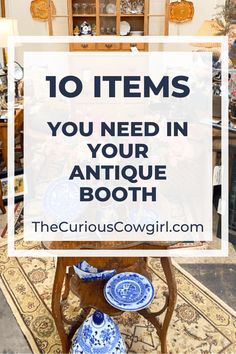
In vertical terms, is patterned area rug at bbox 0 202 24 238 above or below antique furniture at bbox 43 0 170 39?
below

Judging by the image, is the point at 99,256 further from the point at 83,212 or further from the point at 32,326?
the point at 32,326

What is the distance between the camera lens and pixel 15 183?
9.81ft

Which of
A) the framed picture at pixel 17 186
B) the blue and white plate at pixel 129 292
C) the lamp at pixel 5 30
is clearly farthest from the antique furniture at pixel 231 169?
the lamp at pixel 5 30

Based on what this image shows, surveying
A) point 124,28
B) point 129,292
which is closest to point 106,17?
point 124,28

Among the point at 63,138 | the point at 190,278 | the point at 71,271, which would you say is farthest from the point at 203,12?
the point at 71,271

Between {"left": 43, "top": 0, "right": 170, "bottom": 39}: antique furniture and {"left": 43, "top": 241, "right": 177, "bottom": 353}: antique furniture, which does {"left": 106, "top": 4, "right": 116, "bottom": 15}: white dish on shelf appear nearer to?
{"left": 43, "top": 0, "right": 170, "bottom": 39}: antique furniture

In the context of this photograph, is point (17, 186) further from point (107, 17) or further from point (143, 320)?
point (107, 17)

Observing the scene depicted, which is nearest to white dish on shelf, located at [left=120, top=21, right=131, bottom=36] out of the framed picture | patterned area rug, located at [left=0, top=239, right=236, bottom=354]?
the framed picture

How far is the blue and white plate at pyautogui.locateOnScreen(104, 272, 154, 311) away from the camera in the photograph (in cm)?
140

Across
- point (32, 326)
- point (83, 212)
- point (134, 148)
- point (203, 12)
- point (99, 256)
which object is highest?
Answer: point (203, 12)

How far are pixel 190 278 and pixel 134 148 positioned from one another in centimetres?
83

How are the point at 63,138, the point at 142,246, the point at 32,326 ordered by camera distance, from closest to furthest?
the point at 142,246
the point at 32,326
the point at 63,138

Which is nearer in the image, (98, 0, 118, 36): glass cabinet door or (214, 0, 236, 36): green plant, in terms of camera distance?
(214, 0, 236, 36): green plant

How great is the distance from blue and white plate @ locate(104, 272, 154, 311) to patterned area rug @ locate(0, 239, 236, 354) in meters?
0.34
